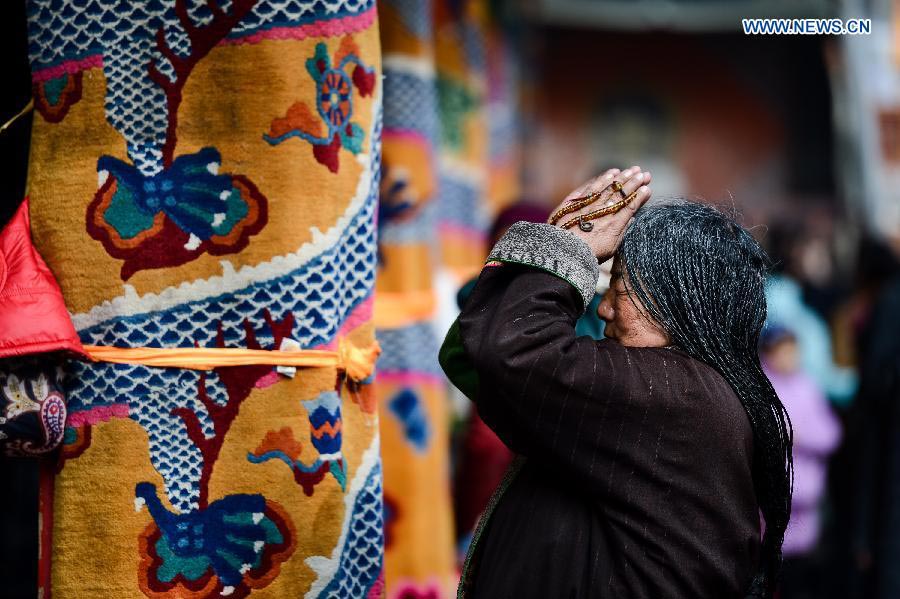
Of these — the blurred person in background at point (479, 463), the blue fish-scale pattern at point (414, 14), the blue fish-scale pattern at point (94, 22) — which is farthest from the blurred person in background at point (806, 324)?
the blue fish-scale pattern at point (94, 22)

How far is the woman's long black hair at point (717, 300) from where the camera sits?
1.76 meters

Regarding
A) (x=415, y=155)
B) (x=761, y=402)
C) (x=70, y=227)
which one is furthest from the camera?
(x=415, y=155)

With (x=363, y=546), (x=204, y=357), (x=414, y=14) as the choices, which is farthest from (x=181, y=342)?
(x=414, y=14)

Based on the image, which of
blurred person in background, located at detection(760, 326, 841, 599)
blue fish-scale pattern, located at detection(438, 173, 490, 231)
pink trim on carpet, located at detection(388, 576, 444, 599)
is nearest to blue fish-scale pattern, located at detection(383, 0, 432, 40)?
blue fish-scale pattern, located at detection(438, 173, 490, 231)

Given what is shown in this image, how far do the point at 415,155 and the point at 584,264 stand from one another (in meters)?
1.61

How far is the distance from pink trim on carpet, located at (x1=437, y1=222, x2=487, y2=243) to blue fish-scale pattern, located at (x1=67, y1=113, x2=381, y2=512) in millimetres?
2107

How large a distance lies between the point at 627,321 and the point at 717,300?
0.15 m

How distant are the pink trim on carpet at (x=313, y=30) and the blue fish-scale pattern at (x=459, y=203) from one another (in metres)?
2.09

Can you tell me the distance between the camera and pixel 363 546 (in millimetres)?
2059

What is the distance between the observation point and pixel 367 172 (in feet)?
6.76

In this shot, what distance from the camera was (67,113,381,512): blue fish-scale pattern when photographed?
1896 millimetres

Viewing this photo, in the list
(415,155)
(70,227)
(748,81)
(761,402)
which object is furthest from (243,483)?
(748,81)

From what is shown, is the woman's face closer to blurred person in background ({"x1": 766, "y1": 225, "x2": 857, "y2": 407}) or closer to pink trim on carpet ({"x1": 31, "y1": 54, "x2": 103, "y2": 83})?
pink trim on carpet ({"x1": 31, "y1": 54, "x2": 103, "y2": 83})

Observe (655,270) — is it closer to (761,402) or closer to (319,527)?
(761,402)
